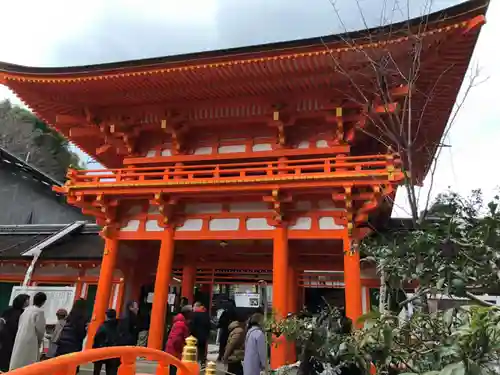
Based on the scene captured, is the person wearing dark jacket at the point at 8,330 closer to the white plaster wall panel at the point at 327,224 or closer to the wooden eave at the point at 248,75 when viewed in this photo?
the wooden eave at the point at 248,75

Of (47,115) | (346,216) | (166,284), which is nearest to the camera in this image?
(346,216)

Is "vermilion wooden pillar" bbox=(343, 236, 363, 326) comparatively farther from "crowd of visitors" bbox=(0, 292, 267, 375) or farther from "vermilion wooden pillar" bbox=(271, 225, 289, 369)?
"crowd of visitors" bbox=(0, 292, 267, 375)

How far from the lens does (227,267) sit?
12.1m

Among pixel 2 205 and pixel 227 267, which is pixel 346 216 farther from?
pixel 2 205

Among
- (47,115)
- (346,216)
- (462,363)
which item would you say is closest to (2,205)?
(47,115)

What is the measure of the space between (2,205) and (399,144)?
80.3 feet

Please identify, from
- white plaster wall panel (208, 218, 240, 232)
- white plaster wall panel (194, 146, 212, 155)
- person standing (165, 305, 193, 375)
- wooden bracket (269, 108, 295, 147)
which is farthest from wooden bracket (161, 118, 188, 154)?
person standing (165, 305, 193, 375)

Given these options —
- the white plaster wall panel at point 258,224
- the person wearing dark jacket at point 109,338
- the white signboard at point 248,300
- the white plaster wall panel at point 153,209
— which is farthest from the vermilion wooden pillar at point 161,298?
the white signboard at point 248,300

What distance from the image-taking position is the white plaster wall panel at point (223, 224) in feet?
31.0

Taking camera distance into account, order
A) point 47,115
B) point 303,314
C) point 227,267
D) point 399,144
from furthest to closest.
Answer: point 227,267 < point 47,115 < point 399,144 < point 303,314

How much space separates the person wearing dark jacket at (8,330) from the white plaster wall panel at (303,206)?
18.6 feet

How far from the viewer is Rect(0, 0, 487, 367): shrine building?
7.90 meters

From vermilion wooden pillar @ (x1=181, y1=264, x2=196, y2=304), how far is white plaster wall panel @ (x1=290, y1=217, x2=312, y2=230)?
14.3 feet

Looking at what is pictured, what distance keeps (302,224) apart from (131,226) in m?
4.43
